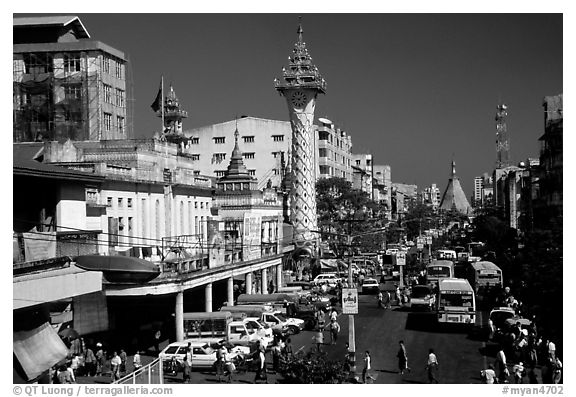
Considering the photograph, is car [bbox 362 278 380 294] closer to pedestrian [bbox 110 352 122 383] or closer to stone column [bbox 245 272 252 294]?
stone column [bbox 245 272 252 294]

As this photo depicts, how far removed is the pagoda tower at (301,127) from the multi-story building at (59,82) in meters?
20.8

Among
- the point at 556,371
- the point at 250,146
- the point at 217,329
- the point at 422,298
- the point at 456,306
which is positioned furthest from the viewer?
the point at 250,146

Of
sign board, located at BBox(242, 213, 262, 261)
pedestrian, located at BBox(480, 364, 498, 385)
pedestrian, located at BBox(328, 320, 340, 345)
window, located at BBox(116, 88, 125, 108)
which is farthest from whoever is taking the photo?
window, located at BBox(116, 88, 125, 108)

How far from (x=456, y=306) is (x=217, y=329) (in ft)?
36.1

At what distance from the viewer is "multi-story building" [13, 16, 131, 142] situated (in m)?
48.3

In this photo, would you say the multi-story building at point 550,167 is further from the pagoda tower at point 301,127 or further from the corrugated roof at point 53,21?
the corrugated roof at point 53,21

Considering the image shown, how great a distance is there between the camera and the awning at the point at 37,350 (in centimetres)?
2083

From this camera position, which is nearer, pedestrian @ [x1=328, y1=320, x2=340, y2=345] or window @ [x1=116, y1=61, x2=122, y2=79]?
pedestrian @ [x1=328, y1=320, x2=340, y2=345]

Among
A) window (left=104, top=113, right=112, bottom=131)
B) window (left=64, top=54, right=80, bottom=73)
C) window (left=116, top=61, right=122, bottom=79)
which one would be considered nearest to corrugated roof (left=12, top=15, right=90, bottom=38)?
window (left=64, top=54, right=80, bottom=73)

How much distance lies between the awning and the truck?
10681 millimetres

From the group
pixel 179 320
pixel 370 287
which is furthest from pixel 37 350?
pixel 370 287

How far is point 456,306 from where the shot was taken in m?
37.2

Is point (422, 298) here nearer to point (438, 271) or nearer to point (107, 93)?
point (438, 271)
